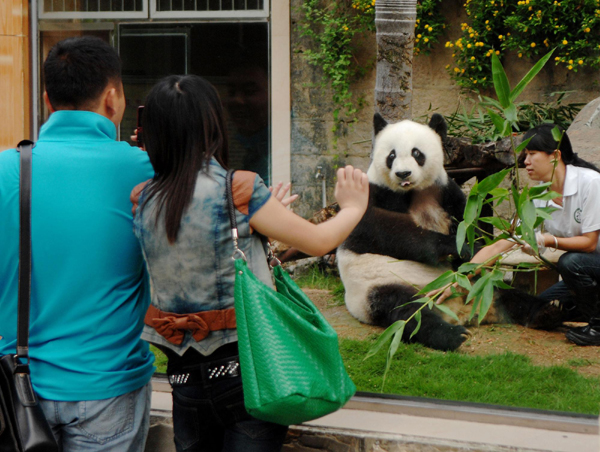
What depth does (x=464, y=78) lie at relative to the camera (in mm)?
2773

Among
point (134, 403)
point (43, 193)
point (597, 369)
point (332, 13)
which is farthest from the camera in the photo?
point (332, 13)

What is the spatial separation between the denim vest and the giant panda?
57.7 inches

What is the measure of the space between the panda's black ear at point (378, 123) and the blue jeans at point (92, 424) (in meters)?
1.71

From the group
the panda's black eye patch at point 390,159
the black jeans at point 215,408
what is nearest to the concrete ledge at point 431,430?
the black jeans at point 215,408

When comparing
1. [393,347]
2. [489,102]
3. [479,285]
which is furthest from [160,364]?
[489,102]

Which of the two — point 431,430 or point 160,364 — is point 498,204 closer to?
point 431,430

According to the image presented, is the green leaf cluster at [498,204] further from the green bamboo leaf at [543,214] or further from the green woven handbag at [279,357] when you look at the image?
the green woven handbag at [279,357]

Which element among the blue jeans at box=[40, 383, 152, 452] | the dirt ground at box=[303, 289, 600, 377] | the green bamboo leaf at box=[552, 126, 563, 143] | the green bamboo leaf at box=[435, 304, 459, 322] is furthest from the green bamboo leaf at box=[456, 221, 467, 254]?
the blue jeans at box=[40, 383, 152, 452]

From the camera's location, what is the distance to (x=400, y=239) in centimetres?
312

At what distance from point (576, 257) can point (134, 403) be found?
6.30 feet

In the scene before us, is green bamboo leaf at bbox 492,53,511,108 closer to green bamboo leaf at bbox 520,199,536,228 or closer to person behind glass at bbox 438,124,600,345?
green bamboo leaf at bbox 520,199,536,228

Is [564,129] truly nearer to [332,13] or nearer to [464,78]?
[464,78]

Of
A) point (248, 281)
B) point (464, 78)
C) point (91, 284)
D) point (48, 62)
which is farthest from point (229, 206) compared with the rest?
point (464, 78)

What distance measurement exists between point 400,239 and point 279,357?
5.72ft
